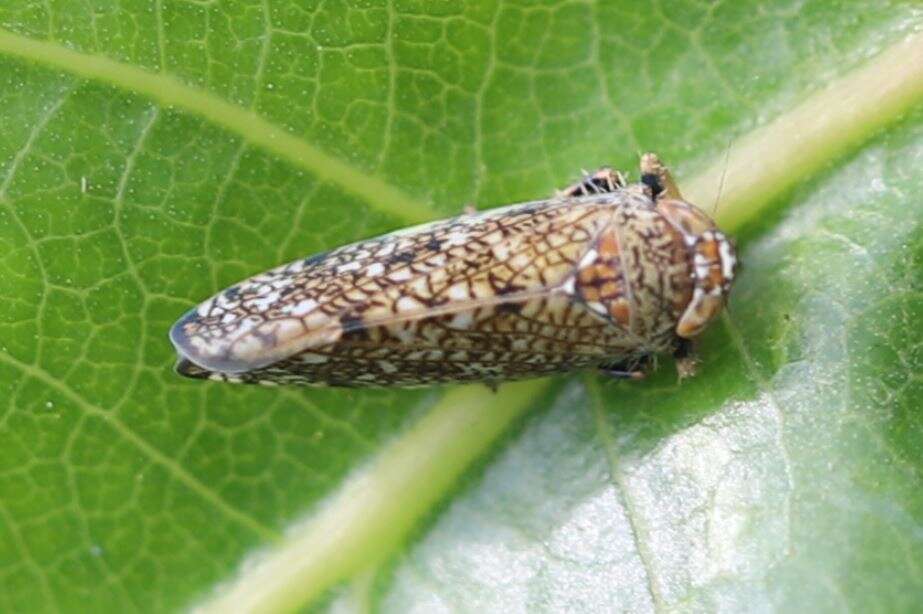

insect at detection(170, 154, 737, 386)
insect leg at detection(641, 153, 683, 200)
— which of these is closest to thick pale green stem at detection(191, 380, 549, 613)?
insect at detection(170, 154, 737, 386)

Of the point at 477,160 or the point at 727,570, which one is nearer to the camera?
the point at 727,570

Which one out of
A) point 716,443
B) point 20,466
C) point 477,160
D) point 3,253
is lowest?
point 20,466

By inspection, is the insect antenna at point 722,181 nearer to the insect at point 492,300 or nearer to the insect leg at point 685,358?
the insect at point 492,300

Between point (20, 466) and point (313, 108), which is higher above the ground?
point (313, 108)

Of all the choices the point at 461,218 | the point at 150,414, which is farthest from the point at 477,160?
the point at 150,414

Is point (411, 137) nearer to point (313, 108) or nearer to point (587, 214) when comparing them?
point (313, 108)

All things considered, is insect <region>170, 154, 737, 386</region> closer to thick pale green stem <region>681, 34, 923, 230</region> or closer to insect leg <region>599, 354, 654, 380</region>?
insect leg <region>599, 354, 654, 380</region>
